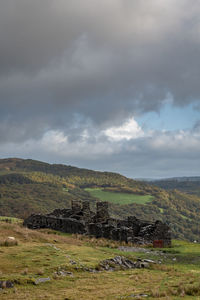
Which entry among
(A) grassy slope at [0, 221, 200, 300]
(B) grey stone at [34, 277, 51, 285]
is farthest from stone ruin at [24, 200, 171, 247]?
(B) grey stone at [34, 277, 51, 285]

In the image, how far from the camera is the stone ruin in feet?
119

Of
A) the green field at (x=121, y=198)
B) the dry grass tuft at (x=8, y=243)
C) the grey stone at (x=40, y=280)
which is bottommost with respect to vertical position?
the green field at (x=121, y=198)

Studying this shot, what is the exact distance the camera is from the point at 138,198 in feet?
602

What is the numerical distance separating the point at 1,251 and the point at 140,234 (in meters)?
21.4

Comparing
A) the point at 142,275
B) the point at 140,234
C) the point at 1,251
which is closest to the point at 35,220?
the point at 140,234

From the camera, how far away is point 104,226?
39.1m

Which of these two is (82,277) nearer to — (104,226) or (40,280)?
(40,280)

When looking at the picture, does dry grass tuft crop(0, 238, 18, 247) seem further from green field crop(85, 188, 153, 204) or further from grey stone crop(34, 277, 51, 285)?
green field crop(85, 188, 153, 204)

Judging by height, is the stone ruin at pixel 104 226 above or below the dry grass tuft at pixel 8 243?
below

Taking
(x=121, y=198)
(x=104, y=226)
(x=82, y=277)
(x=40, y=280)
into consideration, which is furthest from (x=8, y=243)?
(x=121, y=198)

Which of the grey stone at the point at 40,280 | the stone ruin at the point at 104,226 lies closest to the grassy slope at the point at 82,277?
the grey stone at the point at 40,280

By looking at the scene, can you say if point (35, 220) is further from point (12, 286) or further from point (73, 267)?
point (12, 286)

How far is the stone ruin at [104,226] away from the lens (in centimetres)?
3620

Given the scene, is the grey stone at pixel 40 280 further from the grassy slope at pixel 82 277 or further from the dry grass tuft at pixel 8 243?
the dry grass tuft at pixel 8 243
